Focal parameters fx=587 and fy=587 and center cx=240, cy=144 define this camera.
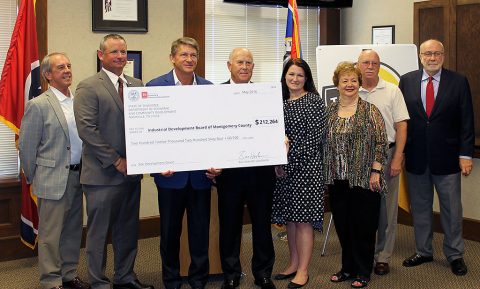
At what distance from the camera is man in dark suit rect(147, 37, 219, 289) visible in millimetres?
3318

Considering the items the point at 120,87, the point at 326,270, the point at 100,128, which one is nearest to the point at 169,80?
the point at 120,87

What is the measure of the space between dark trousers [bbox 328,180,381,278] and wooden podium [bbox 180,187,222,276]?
2.56ft

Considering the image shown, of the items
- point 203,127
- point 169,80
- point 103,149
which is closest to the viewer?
point 103,149

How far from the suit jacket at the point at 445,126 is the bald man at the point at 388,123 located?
0.62ft

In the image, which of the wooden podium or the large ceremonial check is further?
the wooden podium

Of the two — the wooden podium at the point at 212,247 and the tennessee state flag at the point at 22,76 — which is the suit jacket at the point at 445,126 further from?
the tennessee state flag at the point at 22,76

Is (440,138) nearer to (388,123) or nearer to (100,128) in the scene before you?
(388,123)

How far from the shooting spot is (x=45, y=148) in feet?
11.4

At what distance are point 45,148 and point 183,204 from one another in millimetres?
882

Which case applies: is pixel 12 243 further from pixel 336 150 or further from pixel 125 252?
pixel 336 150

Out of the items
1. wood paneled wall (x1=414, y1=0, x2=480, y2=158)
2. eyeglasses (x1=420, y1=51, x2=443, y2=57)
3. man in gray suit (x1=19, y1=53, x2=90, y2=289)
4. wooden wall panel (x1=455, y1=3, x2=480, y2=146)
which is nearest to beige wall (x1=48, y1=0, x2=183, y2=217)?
man in gray suit (x1=19, y1=53, x2=90, y2=289)

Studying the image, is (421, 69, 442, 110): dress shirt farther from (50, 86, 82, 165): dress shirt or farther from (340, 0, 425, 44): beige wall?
(50, 86, 82, 165): dress shirt

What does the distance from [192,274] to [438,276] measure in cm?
165

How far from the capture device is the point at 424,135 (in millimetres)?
3984
